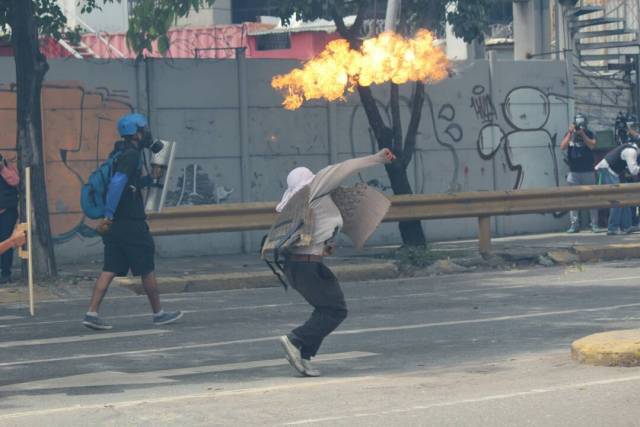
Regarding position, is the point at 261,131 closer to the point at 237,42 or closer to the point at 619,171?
the point at 619,171

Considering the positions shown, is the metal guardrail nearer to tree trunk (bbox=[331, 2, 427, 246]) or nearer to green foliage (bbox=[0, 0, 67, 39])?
tree trunk (bbox=[331, 2, 427, 246])

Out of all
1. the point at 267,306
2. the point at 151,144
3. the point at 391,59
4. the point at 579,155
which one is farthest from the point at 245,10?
the point at 151,144

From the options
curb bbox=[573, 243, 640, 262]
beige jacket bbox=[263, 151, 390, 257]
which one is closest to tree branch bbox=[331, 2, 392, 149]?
curb bbox=[573, 243, 640, 262]

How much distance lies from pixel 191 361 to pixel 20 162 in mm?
6776

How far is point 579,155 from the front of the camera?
23.0 m

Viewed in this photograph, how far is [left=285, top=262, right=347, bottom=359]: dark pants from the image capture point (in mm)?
10078

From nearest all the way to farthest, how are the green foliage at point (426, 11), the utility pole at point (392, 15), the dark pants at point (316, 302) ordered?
the dark pants at point (316, 302), the utility pole at point (392, 15), the green foliage at point (426, 11)

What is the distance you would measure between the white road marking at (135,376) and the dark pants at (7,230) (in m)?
7.05

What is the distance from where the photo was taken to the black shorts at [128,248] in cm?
1316

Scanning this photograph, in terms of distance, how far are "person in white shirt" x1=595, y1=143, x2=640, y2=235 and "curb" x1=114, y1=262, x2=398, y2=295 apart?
5.84 m

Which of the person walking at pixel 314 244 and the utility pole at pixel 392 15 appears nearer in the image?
the person walking at pixel 314 244

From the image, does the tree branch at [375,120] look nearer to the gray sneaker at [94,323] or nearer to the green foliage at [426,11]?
the green foliage at [426,11]

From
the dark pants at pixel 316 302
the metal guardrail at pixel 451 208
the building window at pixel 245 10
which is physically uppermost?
the building window at pixel 245 10

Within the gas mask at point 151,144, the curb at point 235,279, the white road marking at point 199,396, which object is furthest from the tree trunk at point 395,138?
the white road marking at point 199,396
